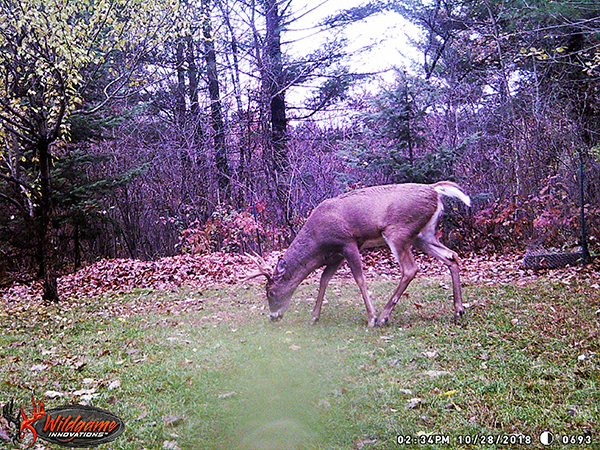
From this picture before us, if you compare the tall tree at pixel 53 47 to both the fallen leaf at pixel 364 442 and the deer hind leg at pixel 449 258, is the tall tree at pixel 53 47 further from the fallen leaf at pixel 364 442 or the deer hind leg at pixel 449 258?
the fallen leaf at pixel 364 442

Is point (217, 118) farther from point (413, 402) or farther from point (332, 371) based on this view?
point (413, 402)

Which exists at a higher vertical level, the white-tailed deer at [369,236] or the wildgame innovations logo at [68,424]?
the white-tailed deer at [369,236]

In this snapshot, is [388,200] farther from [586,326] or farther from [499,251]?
[499,251]

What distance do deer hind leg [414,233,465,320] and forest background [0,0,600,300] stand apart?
4662mm

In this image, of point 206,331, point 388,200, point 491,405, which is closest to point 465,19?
point 388,200

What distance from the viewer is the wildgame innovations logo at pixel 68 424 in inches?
129

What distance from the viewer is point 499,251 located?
11289 mm

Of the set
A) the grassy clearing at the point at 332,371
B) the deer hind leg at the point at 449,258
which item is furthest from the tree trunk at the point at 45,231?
the deer hind leg at the point at 449,258

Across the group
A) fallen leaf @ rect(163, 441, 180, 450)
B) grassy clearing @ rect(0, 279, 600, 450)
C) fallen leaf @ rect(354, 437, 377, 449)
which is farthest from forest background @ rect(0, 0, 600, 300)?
fallen leaf @ rect(354, 437, 377, 449)

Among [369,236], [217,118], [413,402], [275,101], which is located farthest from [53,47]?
[275,101]

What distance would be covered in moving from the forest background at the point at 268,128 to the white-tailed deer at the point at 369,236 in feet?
14.9

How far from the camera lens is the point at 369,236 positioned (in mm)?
6137

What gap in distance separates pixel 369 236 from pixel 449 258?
101 cm

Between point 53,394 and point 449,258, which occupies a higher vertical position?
point 449,258
